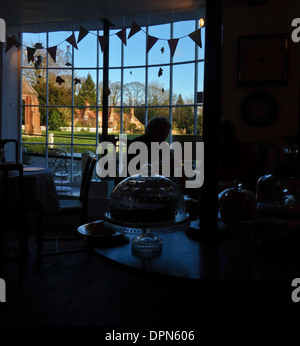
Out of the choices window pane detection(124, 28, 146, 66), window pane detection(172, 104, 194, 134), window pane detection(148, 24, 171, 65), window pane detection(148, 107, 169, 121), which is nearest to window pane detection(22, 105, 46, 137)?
window pane detection(124, 28, 146, 66)

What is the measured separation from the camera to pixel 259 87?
15.7ft

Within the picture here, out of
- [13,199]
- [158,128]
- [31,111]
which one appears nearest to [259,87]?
[158,128]

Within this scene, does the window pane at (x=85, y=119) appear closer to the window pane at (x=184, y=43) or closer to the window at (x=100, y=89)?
the window at (x=100, y=89)

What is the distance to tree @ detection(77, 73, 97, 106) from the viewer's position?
630cm

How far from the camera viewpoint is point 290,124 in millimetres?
4676

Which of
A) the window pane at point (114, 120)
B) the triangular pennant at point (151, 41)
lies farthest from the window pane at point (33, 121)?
the triangular pennant at point (151, 41)

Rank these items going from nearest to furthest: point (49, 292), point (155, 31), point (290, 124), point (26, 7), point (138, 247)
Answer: point (138, 247) → point (49, 292) → point (290, 124) → point (26, 7) → point (155, 31)

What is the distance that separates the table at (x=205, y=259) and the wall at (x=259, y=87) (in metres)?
3.81

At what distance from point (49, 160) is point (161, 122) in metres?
3.07

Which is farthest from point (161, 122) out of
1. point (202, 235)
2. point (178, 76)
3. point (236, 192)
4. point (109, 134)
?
point (202, 235)

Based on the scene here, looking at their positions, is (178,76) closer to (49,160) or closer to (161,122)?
(161,122)

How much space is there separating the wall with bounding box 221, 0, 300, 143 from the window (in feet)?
1.52

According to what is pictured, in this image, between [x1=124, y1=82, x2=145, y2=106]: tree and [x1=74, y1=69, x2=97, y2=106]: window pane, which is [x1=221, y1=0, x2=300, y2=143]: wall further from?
[x1=74, y1=69, x2=97, y2=106]: window pane

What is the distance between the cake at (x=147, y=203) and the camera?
1.14 meters
